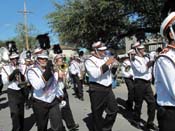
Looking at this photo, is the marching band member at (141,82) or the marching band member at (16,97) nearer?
the marching band member at (16,97)

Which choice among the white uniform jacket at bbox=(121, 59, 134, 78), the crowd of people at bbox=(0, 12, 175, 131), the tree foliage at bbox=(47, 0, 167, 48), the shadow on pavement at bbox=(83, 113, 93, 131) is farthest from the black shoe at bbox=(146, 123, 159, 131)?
the tree foliage at bbox=(47, 0, 167, 48)

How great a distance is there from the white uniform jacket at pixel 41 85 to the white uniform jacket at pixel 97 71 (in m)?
0.80

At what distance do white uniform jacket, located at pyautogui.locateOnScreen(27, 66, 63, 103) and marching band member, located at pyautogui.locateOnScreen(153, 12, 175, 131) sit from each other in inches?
121

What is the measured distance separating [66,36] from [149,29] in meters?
4.55

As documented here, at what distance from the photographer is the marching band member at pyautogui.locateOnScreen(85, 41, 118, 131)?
7462 mm

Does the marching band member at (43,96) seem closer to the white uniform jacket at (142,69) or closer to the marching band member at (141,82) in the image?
the marching band member at (141,82)

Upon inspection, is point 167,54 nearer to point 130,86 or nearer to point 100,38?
point 130,86

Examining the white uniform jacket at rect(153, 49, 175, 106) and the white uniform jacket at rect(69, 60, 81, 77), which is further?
the white uniform jacket at rect(69, 60, 81, 77)

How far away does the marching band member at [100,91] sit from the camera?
24.5ft

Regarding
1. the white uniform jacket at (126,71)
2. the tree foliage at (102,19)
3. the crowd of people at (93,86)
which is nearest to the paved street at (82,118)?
the crowd of people at (93,86)

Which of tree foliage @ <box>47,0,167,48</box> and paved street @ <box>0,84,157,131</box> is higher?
tree foliage @ <box>47,0,167,48</box>

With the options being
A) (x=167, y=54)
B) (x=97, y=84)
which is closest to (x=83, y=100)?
(x=97, y=84)

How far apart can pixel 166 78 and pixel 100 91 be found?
391 centimetres

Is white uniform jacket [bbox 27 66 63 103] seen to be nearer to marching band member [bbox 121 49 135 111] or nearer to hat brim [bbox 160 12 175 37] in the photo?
hat brim [bbox 160 12 175 37]
